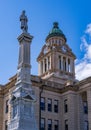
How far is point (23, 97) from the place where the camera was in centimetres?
2975

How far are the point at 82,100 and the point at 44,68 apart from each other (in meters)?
15.4

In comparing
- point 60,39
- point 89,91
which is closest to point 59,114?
point 89,91

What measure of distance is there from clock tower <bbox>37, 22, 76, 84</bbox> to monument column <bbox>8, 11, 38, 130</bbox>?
30.2m

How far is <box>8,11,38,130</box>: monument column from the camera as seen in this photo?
29172 mm

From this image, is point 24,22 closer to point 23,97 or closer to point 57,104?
point 23,97

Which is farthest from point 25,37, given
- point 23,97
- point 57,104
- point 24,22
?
point 57,104

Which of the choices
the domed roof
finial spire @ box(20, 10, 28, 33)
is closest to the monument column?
finial spire @ box(20, 10, 28, 33)

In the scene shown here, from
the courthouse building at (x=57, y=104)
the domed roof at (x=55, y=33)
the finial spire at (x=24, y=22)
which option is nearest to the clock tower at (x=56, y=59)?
the domed roof at (x=55, y=33)

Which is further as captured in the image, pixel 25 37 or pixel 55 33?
pixel 55 33

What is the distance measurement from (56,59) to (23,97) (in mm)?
35426

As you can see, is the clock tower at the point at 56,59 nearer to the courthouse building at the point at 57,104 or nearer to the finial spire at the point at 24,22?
the courthouse building at the point at 57,104

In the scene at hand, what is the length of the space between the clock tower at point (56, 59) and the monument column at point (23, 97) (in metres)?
30.2

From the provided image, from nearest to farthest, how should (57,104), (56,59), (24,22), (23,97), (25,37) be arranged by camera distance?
(23,97) < (25,37) < (24,22) < (57,104) < (56,59)

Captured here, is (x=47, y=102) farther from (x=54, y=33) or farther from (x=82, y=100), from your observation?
(x=54, y=33)
